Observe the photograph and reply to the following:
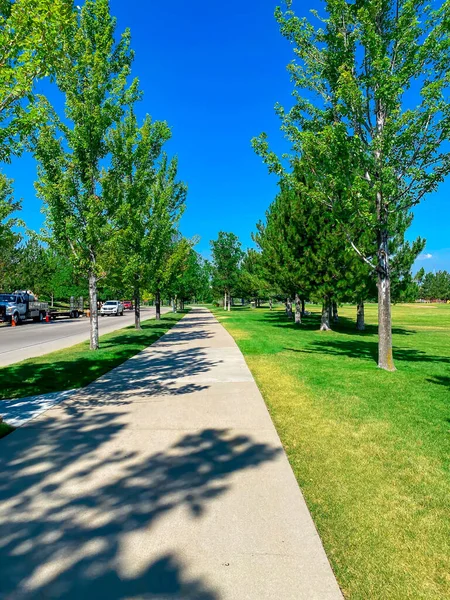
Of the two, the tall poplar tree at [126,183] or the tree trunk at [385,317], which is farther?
the tall poplar tree at [126,183]

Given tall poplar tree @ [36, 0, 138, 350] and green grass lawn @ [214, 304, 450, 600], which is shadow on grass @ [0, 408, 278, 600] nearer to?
green grass lawn @ [214, 304, 450, 600]

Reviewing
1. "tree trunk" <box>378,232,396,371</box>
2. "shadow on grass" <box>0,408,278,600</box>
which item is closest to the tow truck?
"shadow on grass" <box>0,408,278,600</box>

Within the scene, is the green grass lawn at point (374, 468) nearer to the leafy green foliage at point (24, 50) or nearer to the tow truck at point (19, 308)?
the leafy green foliage at point (24, 50)

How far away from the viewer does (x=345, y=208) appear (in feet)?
29.0

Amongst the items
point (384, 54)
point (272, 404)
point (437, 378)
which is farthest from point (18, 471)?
point (384, 54)

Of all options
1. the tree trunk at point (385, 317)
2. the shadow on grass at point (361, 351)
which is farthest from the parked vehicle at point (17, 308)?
the tree trunk at point (385, 317)

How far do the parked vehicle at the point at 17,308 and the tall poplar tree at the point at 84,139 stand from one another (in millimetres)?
18135

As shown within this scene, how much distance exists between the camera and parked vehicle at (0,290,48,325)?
26.2 metres

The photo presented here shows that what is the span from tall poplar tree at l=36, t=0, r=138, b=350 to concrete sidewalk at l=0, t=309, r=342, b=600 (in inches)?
286

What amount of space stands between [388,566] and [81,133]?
1209cm

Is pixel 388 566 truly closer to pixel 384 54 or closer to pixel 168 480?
pixel 168 480

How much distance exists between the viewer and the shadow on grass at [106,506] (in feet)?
6.98

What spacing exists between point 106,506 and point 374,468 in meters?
2.48

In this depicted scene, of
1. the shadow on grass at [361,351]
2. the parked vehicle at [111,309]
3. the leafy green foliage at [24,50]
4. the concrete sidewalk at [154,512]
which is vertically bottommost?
the shadow on grass at [361,351]
